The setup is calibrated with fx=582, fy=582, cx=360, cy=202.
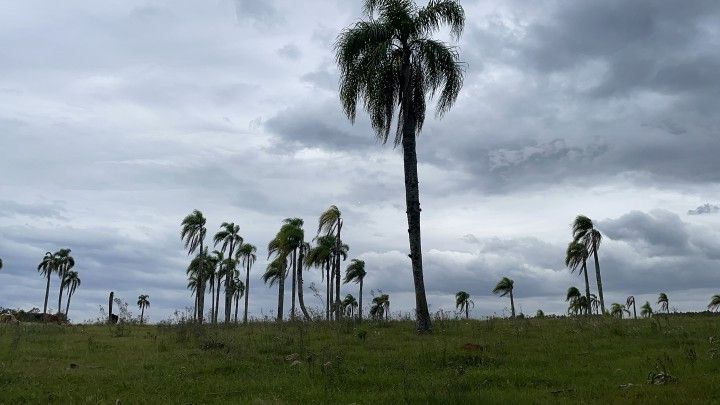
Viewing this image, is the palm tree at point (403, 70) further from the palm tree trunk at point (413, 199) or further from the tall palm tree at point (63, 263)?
the tall palm tree at point (63, 263)

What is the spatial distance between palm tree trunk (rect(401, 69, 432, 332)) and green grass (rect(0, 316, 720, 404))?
0.83 meters

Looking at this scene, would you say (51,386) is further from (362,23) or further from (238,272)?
(238,272)

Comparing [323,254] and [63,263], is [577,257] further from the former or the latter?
[63,263]

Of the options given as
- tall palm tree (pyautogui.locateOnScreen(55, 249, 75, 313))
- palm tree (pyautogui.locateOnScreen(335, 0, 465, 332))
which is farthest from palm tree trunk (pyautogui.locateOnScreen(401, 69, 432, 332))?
tall palm tree (pyautogui.locateOnScreen(55, 249, 75, 313))

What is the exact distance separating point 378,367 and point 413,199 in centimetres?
686

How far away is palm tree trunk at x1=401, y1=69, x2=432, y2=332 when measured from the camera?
1608cm

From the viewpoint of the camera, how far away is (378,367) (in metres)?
10.5

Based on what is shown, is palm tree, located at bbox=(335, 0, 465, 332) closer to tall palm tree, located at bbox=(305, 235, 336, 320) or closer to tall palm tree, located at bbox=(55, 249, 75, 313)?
tall palm tree, located at bbox=(305, 235, 336, 320)

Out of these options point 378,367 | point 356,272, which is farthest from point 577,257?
point 378,367

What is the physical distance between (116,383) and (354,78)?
1073 cm

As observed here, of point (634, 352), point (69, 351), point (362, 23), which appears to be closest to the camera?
point (634, 352)

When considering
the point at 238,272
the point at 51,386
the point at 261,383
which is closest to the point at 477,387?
the point at 261,383

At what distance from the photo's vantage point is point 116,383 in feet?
31.2

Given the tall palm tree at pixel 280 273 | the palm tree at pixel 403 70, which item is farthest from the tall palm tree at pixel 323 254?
the palm tree at pixel 403 70
